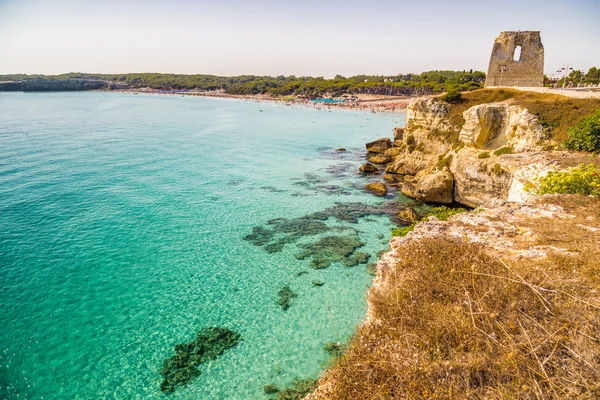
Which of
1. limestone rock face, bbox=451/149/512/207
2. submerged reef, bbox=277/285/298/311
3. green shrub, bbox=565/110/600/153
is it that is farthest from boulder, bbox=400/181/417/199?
submerged reef, bbox=277/285/298/311

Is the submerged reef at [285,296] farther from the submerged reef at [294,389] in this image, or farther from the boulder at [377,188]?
the boulder at [377,188]

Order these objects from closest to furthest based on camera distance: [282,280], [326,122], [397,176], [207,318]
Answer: [207,318]
[282,280]
[397,176]
[326,122]

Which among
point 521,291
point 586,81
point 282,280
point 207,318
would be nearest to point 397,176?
point 282,280

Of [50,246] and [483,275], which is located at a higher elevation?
[483,275]

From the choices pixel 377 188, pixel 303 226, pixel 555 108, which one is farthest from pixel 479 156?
pixel 303 226

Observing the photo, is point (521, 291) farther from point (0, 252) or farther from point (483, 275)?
point (0, 252)

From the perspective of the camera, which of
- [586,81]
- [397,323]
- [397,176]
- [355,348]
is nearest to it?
[355,348]

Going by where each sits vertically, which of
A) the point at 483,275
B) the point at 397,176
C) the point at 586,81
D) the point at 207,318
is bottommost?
the point at 207,318

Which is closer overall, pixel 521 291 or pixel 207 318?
pixel 521 291
